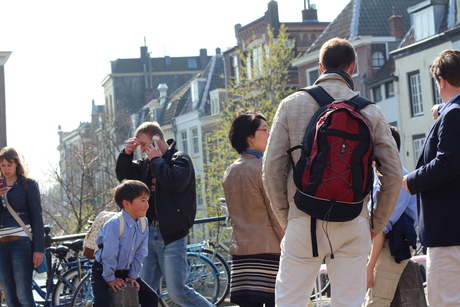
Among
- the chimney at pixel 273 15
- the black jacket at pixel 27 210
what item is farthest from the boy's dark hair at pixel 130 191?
the chimney at pixel 273 15

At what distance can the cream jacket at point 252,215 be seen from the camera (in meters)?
5.28

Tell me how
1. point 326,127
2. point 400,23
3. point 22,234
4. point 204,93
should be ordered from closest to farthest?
point 326,127 → point 22,234 → point 400,23 → point 204,93

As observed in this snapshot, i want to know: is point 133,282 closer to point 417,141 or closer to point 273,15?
point 417,141

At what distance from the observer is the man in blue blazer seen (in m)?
4.35

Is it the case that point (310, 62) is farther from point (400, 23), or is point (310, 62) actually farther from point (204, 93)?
point (204, 93)

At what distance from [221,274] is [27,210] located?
257 centimetres

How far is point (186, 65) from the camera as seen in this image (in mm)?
72125

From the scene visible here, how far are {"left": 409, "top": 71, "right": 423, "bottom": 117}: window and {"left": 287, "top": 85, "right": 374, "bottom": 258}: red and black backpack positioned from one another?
27.9 m

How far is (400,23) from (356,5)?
2.45 m

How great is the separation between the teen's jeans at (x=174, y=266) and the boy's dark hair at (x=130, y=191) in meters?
0.50

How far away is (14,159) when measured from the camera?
7.30 meters

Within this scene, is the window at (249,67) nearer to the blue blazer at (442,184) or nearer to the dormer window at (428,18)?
the dormer window at (428,18)

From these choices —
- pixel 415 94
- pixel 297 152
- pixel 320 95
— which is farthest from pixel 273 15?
pixel 297 152

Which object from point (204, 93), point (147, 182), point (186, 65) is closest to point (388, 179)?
point (147, 182)
